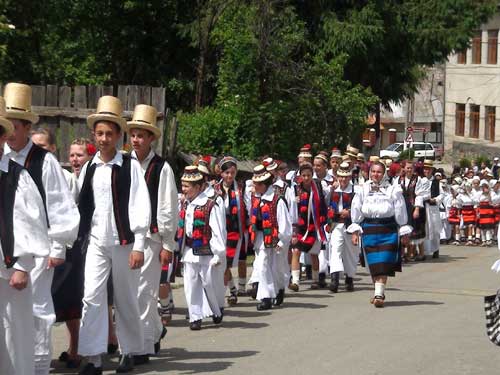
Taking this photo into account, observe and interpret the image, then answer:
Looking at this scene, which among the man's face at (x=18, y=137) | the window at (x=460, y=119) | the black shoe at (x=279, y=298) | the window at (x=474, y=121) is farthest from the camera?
the window at (x=460, y=119)

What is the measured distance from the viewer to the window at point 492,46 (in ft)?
216

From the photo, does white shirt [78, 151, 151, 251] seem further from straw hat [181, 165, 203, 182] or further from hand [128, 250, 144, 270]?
straw hat [181, 165, 203, 182]

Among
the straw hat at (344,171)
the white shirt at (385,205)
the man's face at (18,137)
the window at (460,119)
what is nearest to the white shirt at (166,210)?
the man's face at (18,137)

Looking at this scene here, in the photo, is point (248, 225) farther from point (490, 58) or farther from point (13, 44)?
point (490, 58)

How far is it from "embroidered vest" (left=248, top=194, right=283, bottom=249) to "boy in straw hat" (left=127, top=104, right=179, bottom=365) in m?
3.84

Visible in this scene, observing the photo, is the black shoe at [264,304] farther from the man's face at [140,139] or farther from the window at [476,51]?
the window at [476,51]

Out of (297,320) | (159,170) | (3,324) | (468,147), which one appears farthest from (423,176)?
(468,147)

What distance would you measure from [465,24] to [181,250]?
21.4m

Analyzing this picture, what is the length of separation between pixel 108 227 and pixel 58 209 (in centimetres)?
124

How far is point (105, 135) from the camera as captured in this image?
9703mm

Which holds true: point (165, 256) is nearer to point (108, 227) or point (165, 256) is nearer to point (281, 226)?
point (108, 227)

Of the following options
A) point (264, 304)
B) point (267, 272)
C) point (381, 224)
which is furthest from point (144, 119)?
point (381, 224)

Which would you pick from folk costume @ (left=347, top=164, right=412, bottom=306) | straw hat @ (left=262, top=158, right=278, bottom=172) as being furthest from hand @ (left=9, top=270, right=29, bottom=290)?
straw hat @ (left=262, top=158, right=278, bottom=172)

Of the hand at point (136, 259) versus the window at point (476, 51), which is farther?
the window at point (476, 51)
